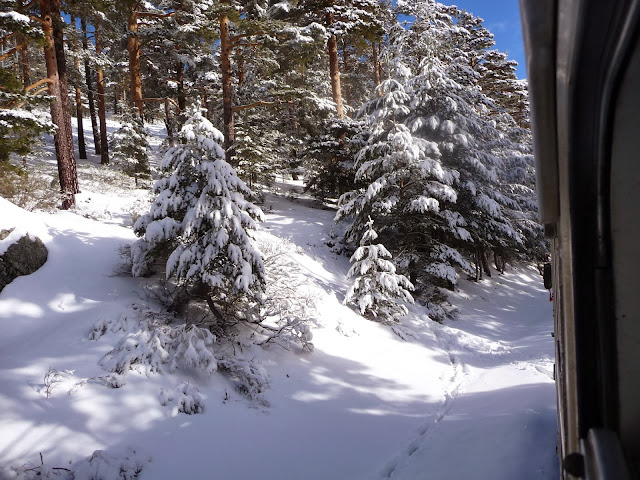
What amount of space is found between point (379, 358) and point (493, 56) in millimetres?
21265

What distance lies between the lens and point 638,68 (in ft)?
3.00

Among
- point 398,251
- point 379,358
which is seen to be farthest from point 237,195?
point 398,251

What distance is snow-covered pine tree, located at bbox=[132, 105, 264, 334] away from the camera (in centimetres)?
626

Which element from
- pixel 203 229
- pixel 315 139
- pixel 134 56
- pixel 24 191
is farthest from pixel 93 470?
pixel 134 56

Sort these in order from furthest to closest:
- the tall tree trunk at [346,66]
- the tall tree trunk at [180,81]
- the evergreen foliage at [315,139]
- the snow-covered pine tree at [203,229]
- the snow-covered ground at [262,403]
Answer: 1. the tall tree trunk at [346,66]
2. the tall tree trunk at [180,81]
3. the evergreen foliage at [315,139]
4. the snow-covered pine tree at [203,229]
5. the snow-covered ground at [262,403]

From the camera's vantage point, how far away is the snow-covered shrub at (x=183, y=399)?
195 inches

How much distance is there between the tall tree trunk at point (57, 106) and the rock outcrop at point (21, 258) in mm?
5257

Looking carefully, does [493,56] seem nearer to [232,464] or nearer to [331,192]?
[331,192]

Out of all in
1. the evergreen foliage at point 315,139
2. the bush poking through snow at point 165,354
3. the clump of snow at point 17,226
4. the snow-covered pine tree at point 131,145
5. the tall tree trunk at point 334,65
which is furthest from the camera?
the snow-covered pine tree at point 131,145

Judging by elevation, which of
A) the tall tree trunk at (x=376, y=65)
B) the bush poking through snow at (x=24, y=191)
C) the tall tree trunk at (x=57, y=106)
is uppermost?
the tall tree trunk at (x=376, y=65)

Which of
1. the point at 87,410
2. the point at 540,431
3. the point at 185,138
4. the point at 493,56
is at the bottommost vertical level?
the point at 540,431

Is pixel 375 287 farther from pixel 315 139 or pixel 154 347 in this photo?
pixel 315 139

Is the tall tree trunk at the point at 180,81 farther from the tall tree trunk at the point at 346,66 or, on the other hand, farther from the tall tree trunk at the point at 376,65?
the tall tree trunk at the point at 376,65

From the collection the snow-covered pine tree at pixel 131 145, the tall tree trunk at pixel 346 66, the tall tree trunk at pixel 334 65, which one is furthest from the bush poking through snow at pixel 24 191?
the tall tree trunk at pixel 346 66
